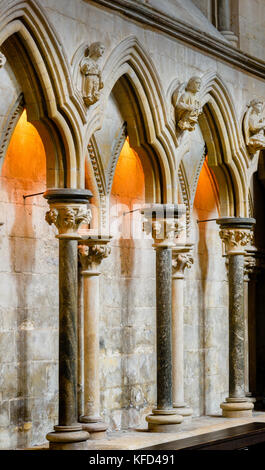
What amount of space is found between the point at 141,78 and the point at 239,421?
426 cm

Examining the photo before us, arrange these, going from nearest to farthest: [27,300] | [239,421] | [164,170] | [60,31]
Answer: [60,31] → [27,300] → [164,170] → [239,421]

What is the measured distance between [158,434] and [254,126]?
409 centimetres

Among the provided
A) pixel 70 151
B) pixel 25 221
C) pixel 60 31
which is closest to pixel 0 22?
pixel 60 31

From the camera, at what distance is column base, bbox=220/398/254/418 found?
1176cm

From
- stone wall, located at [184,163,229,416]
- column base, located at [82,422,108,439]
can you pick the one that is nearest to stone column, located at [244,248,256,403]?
stone wall, located at [184,163,229,416]

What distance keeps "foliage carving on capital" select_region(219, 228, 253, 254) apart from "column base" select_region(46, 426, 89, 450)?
3.72m

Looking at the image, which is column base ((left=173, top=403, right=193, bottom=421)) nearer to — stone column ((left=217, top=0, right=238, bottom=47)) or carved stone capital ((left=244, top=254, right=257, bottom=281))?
carved stone capital ((left=244, top=254, right=257, bottom=281))

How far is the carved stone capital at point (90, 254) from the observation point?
33.2 ft

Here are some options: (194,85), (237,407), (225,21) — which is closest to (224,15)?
(225,21)

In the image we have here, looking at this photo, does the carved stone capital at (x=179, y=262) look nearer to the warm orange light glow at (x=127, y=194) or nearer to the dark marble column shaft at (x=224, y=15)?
the warm orange light glow at (x=127, y=194)

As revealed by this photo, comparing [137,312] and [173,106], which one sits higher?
[173,106]

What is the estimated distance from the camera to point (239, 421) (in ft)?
37.8

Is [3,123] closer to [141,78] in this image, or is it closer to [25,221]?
[25,221]

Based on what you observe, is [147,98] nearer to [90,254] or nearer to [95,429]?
[90,254]
